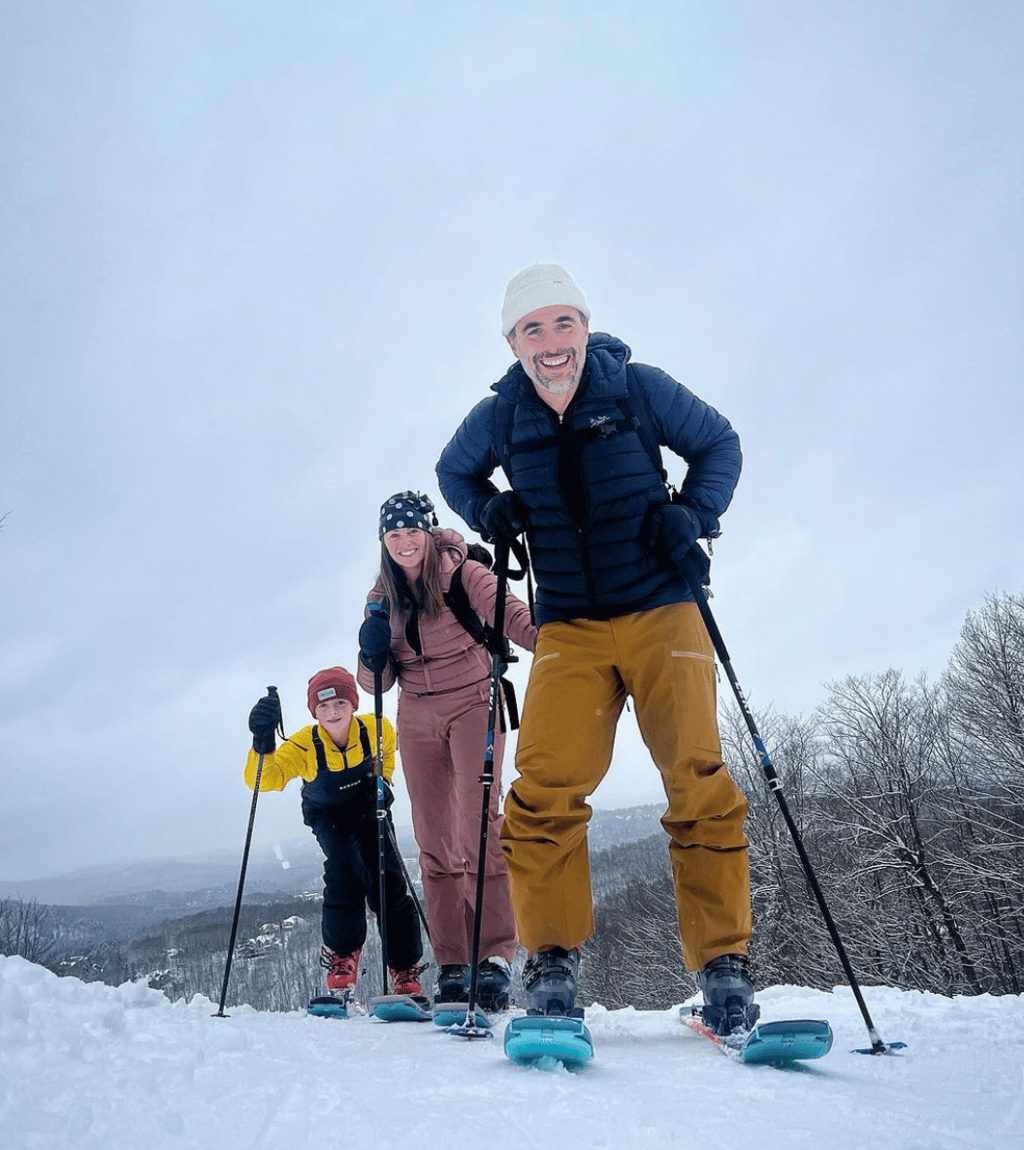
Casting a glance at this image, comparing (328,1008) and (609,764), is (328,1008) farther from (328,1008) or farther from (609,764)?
(609,764)

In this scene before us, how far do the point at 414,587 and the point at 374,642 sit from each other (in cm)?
41

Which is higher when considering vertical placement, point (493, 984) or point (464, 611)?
point (464, 611)

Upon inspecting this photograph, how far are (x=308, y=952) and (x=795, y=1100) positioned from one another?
128614 millimetres

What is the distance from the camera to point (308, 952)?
112 m

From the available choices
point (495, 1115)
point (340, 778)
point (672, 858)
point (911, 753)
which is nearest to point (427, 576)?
point (340, 778)

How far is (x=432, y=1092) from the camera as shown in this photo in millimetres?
1581

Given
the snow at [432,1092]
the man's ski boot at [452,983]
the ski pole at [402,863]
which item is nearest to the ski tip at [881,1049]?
the snow at [432,1092]

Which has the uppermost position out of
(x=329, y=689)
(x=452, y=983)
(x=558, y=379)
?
(x=558, y=379)

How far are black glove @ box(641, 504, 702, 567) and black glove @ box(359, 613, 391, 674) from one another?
182cm

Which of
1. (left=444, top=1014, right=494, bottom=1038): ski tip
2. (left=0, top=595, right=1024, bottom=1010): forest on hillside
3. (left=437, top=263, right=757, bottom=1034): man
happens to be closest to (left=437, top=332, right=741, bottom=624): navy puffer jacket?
(left=437, top=263, right=757, bottom=1034): man

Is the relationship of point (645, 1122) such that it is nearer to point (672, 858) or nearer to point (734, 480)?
point (672, 858)

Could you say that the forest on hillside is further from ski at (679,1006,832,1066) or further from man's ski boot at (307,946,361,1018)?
ski at (679,1006,832,1066)

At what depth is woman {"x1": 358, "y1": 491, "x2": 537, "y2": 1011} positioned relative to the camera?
11.8ft

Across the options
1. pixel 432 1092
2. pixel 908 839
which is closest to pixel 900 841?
pixel 908 839
